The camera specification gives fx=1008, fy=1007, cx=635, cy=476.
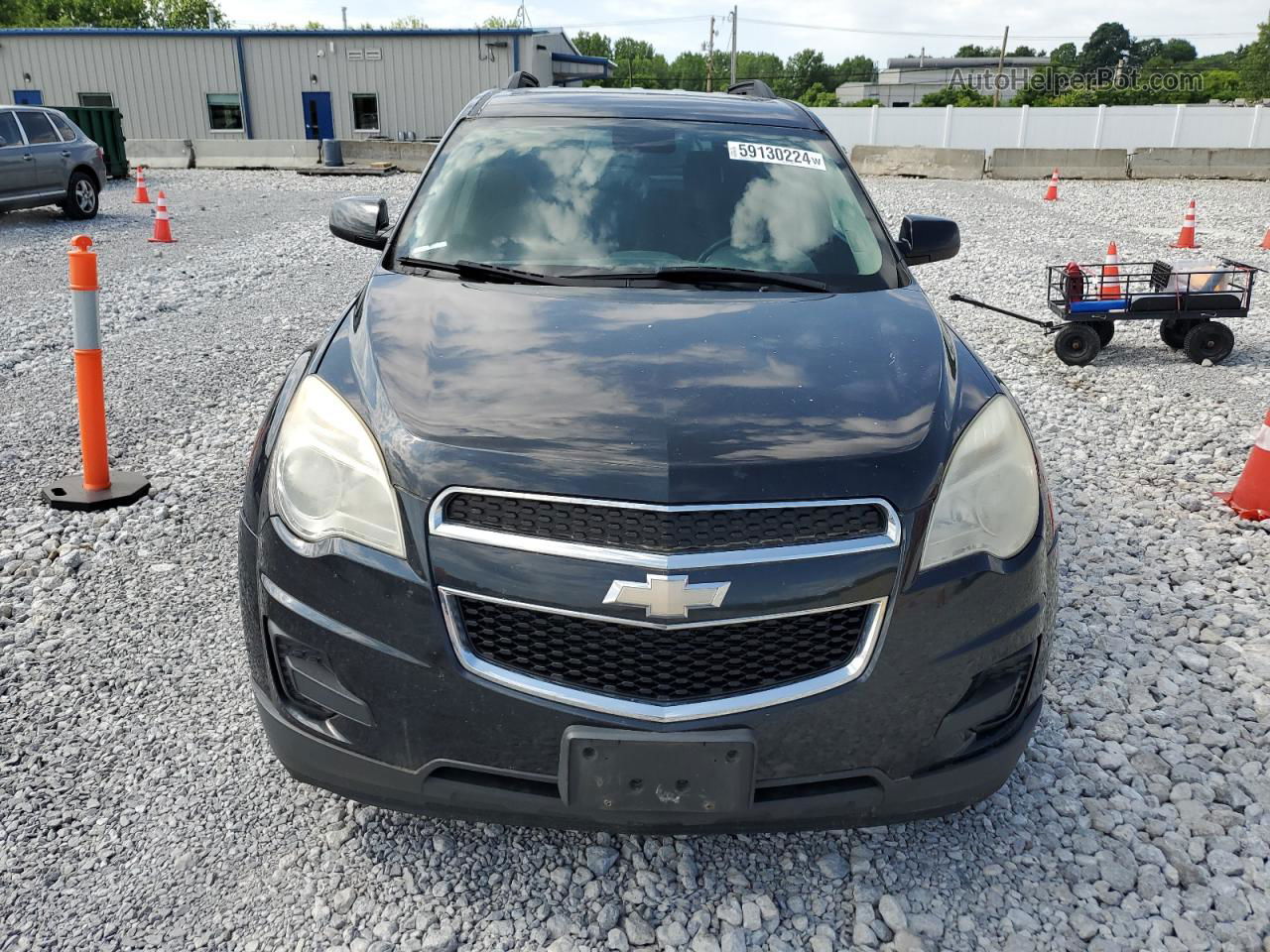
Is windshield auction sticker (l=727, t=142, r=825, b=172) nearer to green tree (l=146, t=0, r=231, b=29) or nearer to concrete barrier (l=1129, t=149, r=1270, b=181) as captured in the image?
concrete barrier (l=1129, t=149, r=1270, b=181)

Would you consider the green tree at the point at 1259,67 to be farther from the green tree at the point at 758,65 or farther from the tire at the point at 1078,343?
the tire at the point at 1078,343

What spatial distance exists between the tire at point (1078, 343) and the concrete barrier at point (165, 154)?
80.1ft

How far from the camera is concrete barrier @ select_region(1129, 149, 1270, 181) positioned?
2259 centimetres

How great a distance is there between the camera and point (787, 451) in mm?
2096

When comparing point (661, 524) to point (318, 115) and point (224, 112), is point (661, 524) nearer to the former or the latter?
point (318, 115)

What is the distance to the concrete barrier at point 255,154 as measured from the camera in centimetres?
2556

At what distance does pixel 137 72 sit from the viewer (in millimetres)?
35844

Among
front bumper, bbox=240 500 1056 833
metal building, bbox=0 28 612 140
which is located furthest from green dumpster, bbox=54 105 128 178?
front bumper, bbox=240 500 1056 833

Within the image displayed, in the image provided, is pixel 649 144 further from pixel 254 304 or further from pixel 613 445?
pixel 254 304

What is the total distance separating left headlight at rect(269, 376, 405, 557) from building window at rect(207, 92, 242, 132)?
38592 millimetres

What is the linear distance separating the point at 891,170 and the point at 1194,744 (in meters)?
22.7

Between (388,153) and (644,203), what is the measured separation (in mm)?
23878

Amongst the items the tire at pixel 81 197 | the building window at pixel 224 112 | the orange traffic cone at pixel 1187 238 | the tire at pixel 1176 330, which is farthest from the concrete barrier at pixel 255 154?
the tire at pixel 1176 330

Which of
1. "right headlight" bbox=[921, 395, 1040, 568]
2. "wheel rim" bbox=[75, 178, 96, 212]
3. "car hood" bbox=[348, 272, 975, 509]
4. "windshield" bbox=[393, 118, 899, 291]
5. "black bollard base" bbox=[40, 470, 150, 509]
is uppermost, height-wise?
"windshield" bbox=[393, 118, 899, 291]
